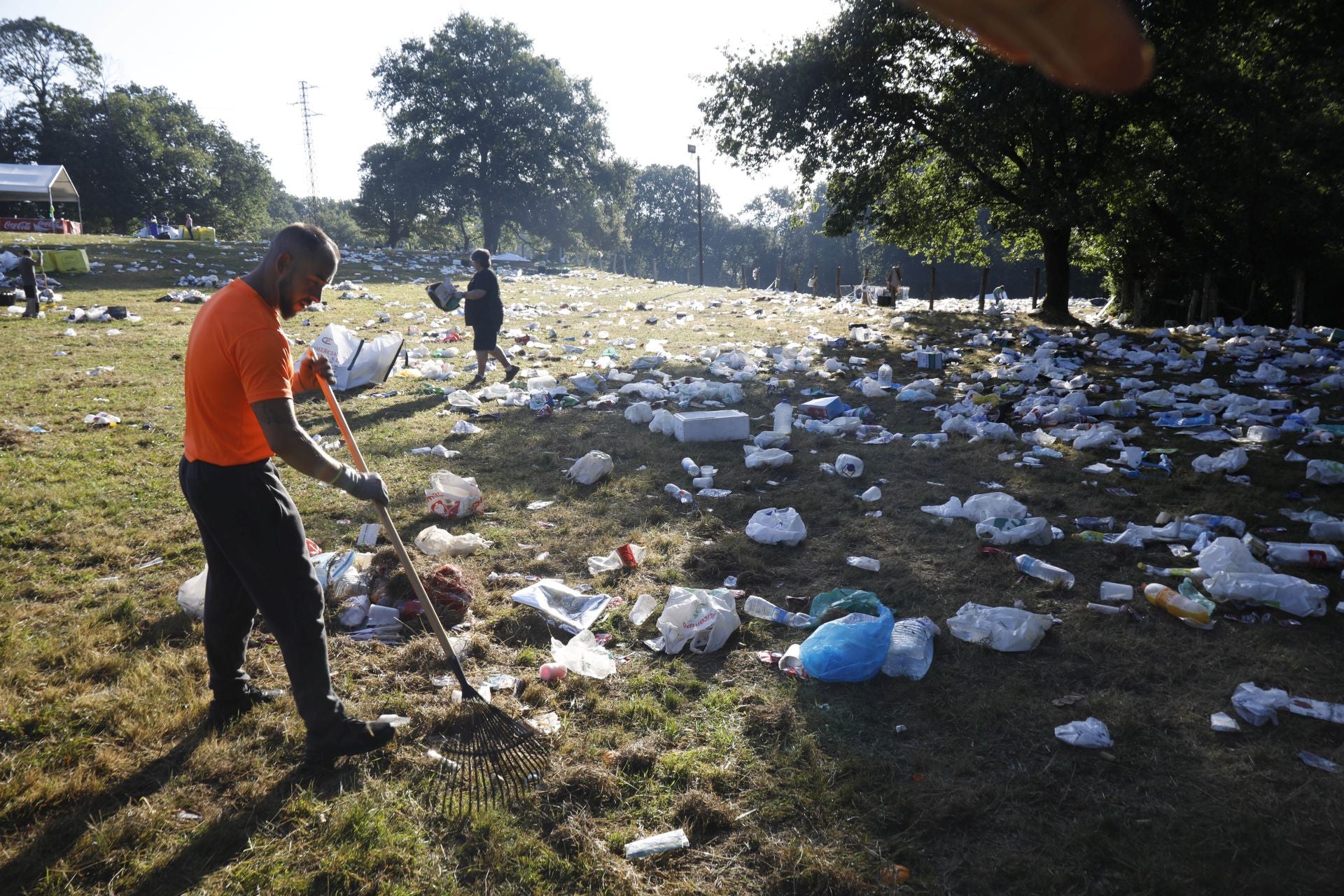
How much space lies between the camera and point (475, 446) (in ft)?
19.8

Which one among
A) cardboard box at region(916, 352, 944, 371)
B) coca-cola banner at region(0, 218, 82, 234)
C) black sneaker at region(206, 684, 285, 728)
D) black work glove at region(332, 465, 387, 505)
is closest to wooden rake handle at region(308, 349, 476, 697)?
black work glove at region(332, 465, 387, 505)

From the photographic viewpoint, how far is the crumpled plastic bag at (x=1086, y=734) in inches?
96.5

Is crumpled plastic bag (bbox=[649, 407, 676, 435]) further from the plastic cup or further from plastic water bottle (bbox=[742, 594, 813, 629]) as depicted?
the plastic cup

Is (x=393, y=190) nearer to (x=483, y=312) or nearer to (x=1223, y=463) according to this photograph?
(x=483, y=312)

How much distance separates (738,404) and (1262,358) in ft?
23.3

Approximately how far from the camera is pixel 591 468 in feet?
17.0

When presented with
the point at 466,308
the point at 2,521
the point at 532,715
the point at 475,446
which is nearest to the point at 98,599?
the point at 2,521

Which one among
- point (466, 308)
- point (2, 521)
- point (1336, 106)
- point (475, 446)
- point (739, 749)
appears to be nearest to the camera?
point (739, 749)

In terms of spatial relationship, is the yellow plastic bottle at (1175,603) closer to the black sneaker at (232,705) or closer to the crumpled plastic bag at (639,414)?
the black sneaker at (232,705)

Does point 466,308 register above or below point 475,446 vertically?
above

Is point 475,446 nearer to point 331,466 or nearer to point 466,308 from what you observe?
point 466,308

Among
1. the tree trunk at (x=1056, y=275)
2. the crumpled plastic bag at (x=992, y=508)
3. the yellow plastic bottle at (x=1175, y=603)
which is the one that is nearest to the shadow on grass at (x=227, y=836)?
the yellow plastic bottle at (x=1175, y=603)

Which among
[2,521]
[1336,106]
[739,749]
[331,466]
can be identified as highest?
[1336,106]

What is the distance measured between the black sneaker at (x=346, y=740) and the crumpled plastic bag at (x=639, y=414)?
179 inches
